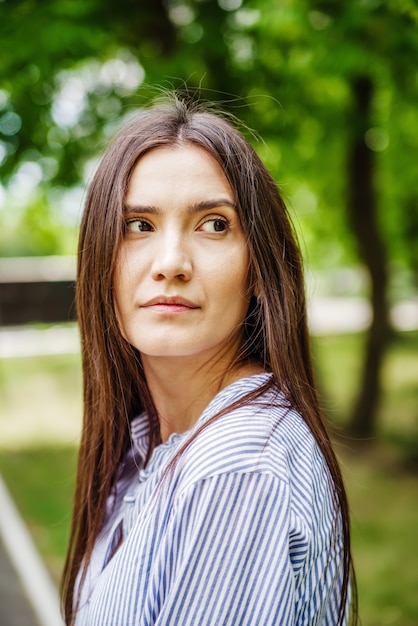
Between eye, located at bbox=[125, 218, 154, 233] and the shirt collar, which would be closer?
the shirt collar

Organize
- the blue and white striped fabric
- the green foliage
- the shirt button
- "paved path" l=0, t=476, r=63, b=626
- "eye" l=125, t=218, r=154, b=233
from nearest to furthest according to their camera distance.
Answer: the blue and white striped fabric
"eye" l=125, t=218, r=154, b=233
the shirt button
the green foliage
"paved path" l=0, t=476, r=63, b=626

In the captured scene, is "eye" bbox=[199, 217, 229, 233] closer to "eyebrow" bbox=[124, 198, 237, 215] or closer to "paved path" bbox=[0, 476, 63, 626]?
"eyebrow" bbox=[124, 198, 237, 215]

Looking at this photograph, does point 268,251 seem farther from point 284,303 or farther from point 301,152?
point 301,152

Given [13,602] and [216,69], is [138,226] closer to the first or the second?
[13,602]

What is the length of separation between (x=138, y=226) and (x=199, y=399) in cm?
40

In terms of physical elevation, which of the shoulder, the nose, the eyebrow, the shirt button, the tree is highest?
the tree

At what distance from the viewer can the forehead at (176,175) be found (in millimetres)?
1366

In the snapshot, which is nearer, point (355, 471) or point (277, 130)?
point (277, 130)

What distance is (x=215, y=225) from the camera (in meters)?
1.39

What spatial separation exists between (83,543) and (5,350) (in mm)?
15128

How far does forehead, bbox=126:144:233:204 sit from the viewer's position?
1366mm

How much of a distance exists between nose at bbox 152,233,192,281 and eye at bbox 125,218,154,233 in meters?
0.06

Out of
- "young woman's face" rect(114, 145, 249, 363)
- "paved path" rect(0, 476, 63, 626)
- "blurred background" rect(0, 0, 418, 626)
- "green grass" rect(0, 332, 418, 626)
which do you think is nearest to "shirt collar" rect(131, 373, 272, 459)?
"young woman's face" rect(114, 145, 249, 363)

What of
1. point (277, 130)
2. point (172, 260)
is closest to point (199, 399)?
point (172, 260)
